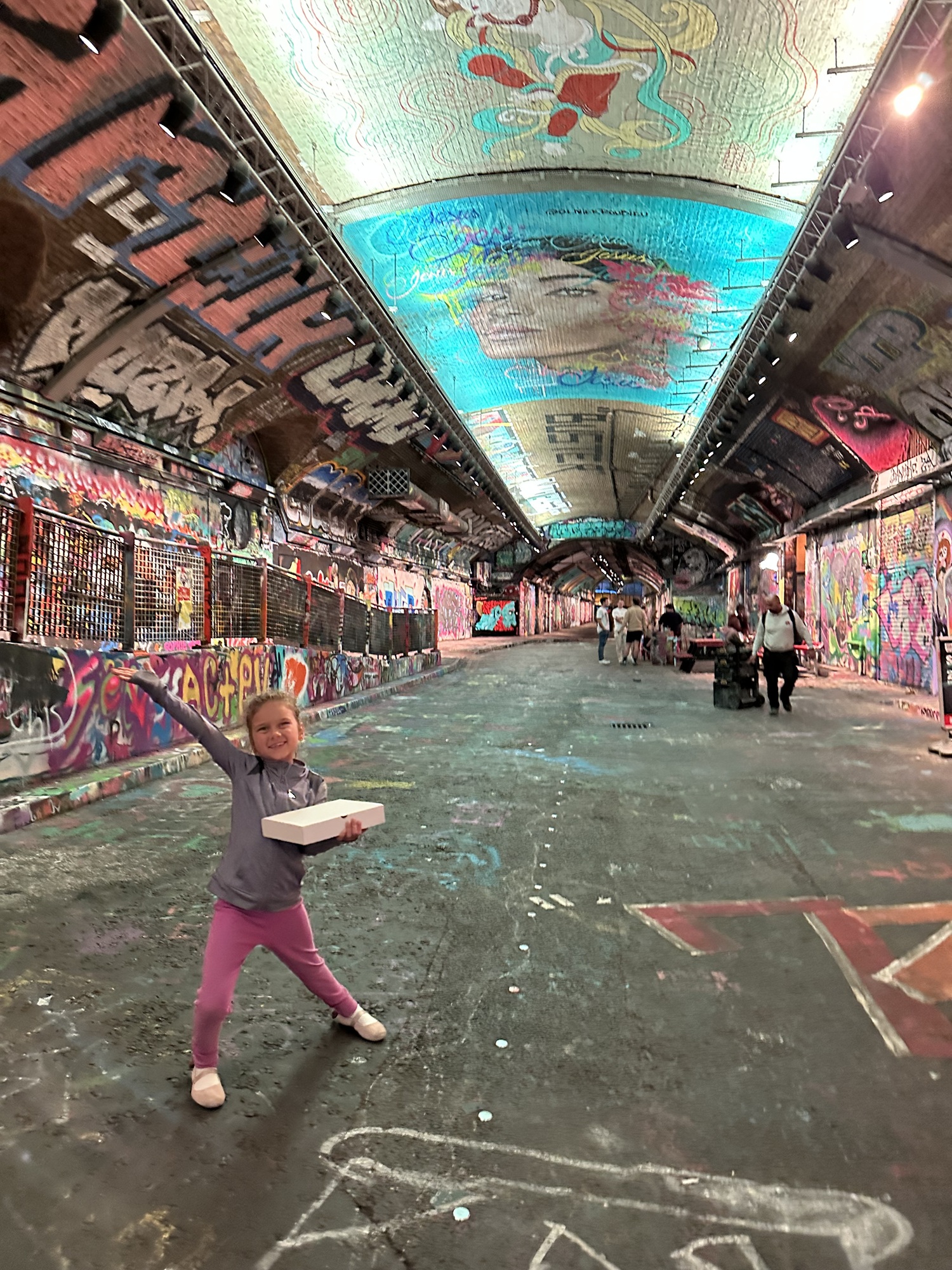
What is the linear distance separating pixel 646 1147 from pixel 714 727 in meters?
8.92

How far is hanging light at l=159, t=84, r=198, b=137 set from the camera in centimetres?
754

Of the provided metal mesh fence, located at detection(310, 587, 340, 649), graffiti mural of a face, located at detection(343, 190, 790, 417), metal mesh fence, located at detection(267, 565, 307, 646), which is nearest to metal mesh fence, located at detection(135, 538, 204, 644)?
metal mesh fence, located at detection(267, 565, 307, 646)

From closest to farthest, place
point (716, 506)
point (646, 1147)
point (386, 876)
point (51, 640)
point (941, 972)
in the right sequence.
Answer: point (646, 1147), point (941, 972), point (386, 876), point (51, 640), point (716, 506)

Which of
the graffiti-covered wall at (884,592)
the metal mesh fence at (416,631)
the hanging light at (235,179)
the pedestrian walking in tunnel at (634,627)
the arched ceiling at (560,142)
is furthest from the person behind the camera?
the pedestrian walking in tunnel at (634,627)

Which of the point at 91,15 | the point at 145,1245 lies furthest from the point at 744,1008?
the point at 91,15

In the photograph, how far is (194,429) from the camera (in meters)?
15.0

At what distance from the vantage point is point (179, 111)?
7777 mm

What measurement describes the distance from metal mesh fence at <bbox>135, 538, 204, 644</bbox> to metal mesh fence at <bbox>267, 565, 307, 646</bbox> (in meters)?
1.98

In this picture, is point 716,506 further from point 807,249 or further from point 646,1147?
point 646,1147

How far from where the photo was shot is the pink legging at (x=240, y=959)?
243cm

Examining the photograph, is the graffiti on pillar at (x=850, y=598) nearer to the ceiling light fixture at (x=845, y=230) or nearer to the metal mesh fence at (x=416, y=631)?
the ceiling light fixture at (x=845, y=230)

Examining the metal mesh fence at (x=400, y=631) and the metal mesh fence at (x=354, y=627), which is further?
the metal mesh fence at (x=400, y=631)

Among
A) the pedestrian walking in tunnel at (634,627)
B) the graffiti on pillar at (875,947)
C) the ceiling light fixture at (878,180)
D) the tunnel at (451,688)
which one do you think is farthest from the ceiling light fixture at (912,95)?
the pedestrian walking in tunnel at (634,627)

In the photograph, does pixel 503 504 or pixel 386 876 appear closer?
pixel 386 876
